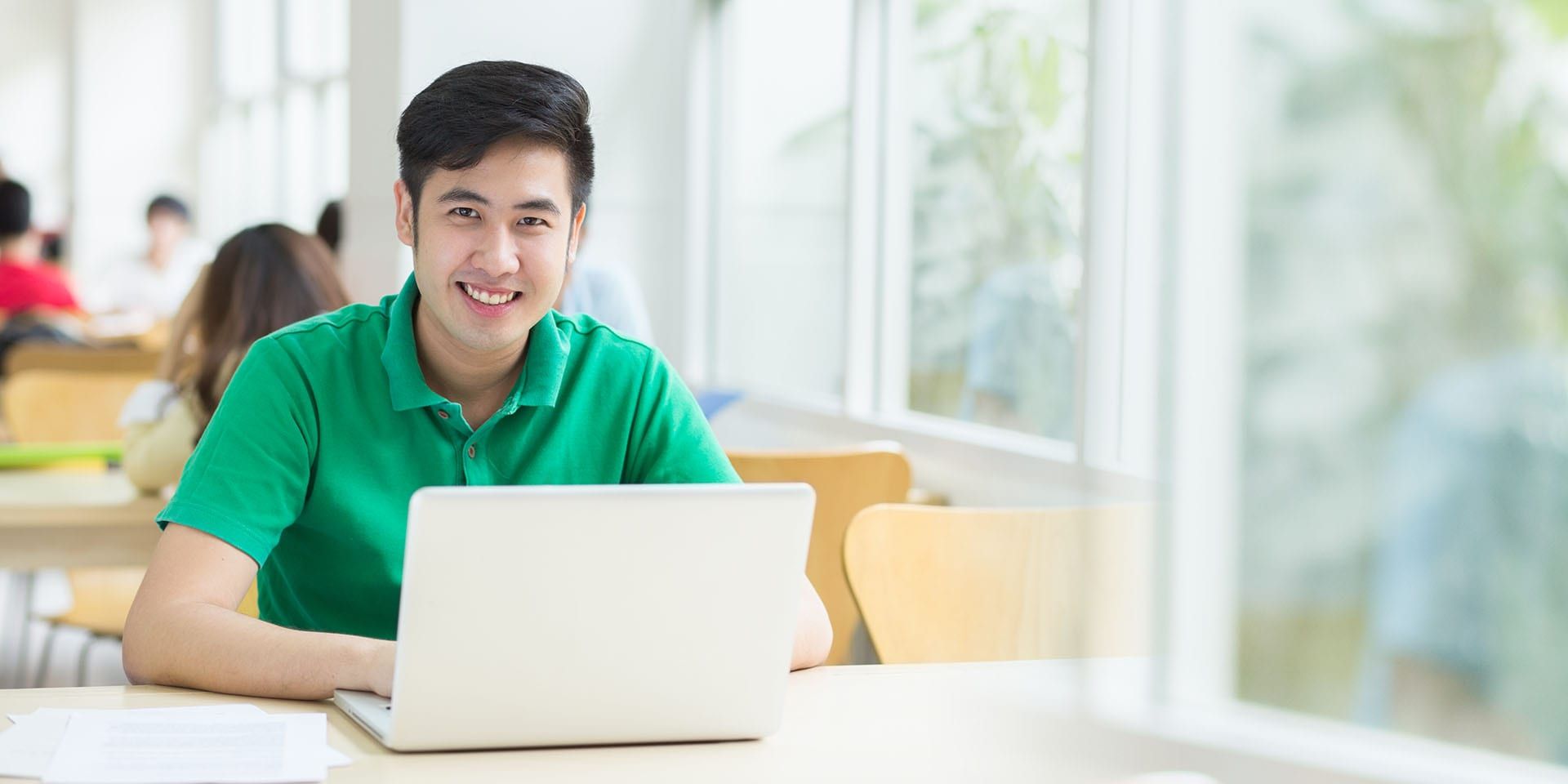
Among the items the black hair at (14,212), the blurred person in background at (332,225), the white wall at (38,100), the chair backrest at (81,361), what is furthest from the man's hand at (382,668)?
the white wall at (38,100)

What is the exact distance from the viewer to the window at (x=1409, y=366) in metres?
1.97

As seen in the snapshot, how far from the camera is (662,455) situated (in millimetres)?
1519

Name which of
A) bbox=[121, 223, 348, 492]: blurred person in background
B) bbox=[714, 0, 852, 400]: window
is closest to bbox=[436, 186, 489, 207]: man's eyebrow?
bbox=[121, 223, 348, 492]: blurred person in background

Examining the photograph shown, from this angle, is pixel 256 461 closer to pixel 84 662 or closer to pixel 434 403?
pixel 434 403

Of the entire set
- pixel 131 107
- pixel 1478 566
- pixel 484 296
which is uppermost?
pixel 131 107

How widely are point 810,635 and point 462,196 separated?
50 centimetres

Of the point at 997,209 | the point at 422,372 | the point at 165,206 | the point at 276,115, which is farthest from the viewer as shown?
the point at 276,115

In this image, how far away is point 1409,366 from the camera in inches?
93.0

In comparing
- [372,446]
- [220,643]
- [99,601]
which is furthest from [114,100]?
[220,643]

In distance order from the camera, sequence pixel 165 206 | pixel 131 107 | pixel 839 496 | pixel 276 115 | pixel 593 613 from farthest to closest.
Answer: pixel 131 107 → pixel 276 115 → pixel 165 206 → pixel 839 496 → pixel 593 613

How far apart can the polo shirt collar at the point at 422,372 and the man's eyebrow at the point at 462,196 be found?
0.40ft

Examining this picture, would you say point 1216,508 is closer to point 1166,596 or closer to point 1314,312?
point 1314,312

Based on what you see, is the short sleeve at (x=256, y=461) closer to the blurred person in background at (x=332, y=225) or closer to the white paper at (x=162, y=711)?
the white paper at (x=162, y=711)

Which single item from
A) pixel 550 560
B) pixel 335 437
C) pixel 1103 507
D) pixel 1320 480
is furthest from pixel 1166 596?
pixel 1320 480
